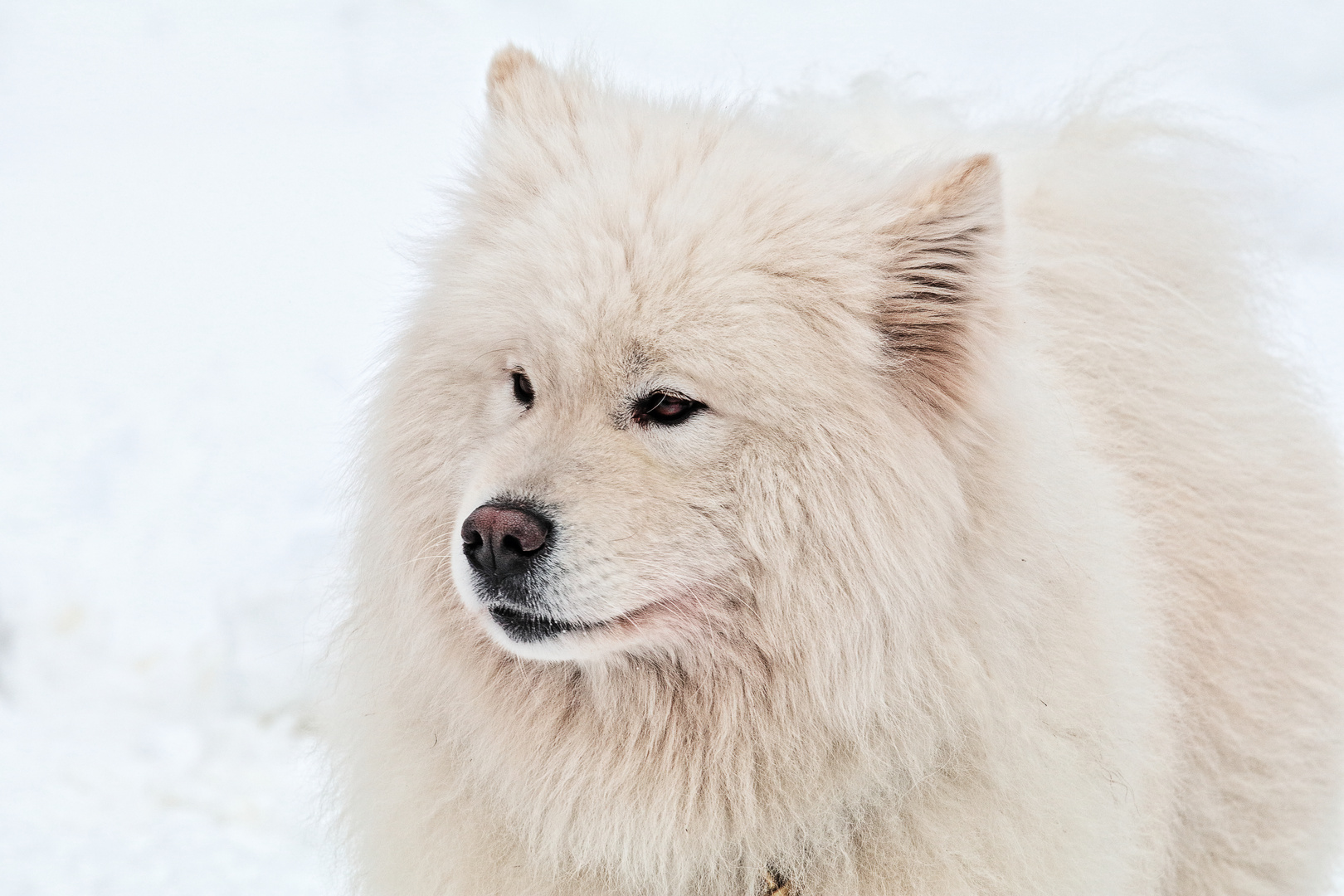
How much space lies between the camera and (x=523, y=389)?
2781mm

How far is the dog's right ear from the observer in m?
3.16

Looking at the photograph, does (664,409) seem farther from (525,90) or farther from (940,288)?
(525,90)

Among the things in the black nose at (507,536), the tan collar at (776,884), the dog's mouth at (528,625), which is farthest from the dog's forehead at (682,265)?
the tan collar at (776,884)

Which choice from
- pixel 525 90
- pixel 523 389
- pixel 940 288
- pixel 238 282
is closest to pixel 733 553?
pixel 523 389

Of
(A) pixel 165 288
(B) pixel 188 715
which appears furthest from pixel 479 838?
(A) pixel 165 288

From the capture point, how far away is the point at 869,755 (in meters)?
2.65

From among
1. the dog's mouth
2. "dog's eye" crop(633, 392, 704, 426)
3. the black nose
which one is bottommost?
the dog's mouth

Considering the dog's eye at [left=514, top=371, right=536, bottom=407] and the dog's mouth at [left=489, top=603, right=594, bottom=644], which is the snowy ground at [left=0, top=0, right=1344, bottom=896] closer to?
the dog's eye at [left=514, top=371, right=536, bottom=407]

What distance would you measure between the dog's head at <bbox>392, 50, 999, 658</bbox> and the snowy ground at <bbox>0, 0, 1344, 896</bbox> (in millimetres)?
787

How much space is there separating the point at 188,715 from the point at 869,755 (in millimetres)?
3442

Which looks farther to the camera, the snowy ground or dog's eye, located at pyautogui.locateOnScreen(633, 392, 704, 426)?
the snowy ground

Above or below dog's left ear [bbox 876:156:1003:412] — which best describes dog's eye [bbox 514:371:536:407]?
below

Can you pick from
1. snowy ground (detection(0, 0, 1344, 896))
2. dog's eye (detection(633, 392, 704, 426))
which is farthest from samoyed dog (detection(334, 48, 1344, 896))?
snowy ground (detection(0, 0, 1344, 896))

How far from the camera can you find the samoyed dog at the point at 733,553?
259 centimetres
